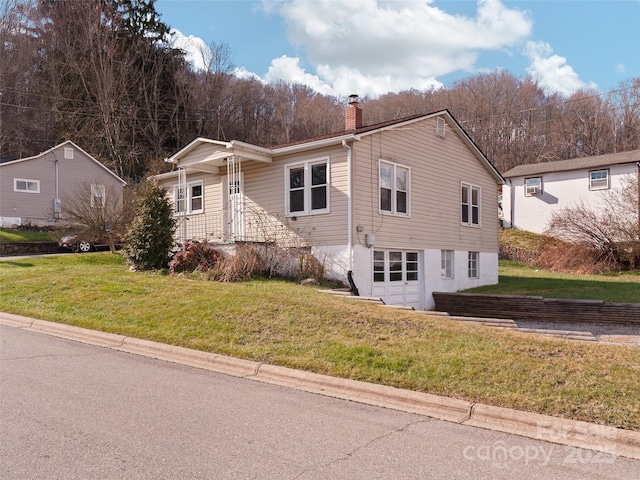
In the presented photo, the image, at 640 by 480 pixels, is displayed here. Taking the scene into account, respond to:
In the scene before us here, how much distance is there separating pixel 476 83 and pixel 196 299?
48.8 meters

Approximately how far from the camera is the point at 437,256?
1844cm

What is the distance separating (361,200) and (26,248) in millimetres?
20965

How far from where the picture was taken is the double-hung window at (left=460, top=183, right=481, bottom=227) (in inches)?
810

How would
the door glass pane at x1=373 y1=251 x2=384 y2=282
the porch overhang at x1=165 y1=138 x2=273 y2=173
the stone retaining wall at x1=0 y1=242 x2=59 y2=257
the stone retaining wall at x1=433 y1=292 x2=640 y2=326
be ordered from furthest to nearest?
the stone retaining wall at x1=0 y1=242 x2=59 y2=257, the porch overhang at x1=165 y1=138 x2=273 y2=173, the door glass pane at x1=373 y1=251 x2=384 y2=282, the stone retaining wall at x1=433 y1=292 x2=640 y2=326

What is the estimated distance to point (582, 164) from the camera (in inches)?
1305

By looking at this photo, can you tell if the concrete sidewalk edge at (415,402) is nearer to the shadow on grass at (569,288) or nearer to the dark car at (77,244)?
the shadow on grass at (569,288)

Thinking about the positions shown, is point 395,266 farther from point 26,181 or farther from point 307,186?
point 26,181

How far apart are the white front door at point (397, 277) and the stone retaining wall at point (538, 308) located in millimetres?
1020

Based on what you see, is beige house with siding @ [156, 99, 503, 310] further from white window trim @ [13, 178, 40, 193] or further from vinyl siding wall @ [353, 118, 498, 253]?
white window trim @ [13, 178, 40, 193]

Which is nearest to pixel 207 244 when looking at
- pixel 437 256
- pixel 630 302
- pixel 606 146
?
pixel 437 256

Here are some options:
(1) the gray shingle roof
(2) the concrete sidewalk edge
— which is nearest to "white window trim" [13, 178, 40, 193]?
(2) the concrete sidewalk edge

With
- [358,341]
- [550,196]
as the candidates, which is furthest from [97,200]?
[550,196]

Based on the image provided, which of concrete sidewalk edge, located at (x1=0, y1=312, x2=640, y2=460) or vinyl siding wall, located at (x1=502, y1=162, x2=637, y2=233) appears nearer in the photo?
concrete sidewalk edge, located at (x1=0, y1=312, x2=640, y2=460)

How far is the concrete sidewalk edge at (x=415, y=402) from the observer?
4.86 m
